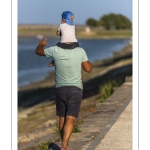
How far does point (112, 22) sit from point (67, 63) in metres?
163

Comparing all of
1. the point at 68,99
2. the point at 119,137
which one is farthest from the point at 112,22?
the point at 68,99

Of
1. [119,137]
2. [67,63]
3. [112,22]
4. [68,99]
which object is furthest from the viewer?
[112,22]

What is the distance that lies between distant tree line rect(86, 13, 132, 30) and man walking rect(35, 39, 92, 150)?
15452cm

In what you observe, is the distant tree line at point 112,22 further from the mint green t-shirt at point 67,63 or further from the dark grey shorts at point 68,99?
the mint green t-shirt at point 67,63

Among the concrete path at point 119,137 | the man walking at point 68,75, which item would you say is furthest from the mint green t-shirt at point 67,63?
the concrete path at point 119,137

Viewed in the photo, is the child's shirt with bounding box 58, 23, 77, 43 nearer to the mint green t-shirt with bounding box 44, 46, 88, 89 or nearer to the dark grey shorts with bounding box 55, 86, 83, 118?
the mint green t-shirt with bounding box 44, 46, 88, 89

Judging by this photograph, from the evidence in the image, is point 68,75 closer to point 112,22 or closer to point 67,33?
point 67,33

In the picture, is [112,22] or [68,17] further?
[112,22]

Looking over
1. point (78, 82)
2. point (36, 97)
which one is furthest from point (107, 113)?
point (36, 97)

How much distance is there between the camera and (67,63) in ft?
21.3

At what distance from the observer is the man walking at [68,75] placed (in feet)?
21.4

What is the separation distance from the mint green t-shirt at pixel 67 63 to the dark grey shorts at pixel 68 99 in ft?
0.18

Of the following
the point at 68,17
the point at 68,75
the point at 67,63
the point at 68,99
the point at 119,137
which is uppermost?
the point at 68,17
